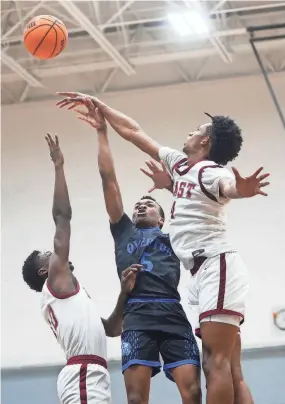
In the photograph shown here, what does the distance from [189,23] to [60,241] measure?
5492 mm

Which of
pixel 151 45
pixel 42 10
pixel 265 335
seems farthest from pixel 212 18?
pixel 265 335

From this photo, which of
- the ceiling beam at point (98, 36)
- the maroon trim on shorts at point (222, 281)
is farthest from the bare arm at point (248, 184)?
the ceiling beam at point (98, 36)

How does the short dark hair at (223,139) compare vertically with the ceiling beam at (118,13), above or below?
below

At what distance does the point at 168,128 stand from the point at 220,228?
6.70 metres

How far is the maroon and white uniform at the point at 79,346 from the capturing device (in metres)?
4.43

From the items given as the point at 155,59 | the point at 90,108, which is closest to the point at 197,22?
the point at 155,59

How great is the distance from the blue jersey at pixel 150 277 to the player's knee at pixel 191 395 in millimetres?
393

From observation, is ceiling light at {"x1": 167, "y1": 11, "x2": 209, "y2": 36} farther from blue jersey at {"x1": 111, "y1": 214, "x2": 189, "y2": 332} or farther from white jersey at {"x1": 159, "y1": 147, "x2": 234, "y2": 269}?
white jersey at {"x1": 159, "y1": 147, "x2": 234, "y2": 269}

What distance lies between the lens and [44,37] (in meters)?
5.64

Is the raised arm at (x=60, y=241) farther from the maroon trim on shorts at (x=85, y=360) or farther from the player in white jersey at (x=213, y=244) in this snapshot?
the player in white jersey at (x=213, y=244)

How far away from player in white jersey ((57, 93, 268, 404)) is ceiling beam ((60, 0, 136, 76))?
4.90 metres

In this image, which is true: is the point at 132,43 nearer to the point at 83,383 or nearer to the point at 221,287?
the point at 83,383

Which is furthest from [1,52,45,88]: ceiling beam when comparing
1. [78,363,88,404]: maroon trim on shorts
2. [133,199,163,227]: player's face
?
[78,363,88,404]: maroon trim on shorts

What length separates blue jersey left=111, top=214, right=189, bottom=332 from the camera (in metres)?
4.39
